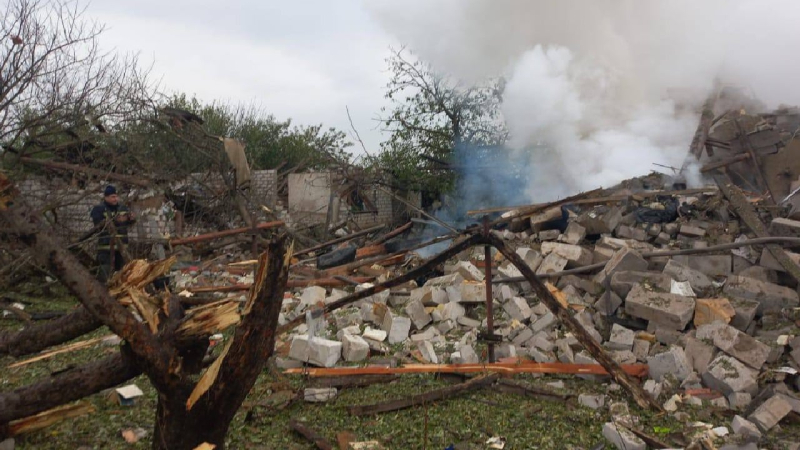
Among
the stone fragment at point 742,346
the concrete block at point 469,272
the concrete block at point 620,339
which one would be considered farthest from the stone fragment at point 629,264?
the concrete block at point 469,272

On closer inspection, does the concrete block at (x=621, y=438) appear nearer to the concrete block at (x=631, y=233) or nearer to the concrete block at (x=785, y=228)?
the concrete block at (x=785, y=228)

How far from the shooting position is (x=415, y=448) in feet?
12.4

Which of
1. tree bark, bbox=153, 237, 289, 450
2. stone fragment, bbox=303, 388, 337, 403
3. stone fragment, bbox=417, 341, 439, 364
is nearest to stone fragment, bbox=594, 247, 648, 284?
stone fragment, bbox=417, 341, 439, 364

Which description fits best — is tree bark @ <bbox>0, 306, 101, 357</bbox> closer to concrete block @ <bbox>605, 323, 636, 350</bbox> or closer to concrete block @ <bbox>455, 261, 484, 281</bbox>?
concrete block @ <bbox>605, 323, 636, 350</bbox>

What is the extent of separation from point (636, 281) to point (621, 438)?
119 inches

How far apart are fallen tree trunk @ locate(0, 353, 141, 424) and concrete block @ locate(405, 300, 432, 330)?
396 centimetres

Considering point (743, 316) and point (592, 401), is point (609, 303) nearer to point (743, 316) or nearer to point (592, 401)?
point (743, 316)

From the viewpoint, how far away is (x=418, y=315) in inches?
261

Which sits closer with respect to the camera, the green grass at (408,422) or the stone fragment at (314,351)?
the green grass at (408,422)

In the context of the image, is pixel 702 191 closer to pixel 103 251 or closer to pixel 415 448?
pixel 415 448

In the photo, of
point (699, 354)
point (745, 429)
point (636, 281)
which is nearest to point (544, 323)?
point (636, 281)

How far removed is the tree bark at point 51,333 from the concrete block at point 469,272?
205 inches

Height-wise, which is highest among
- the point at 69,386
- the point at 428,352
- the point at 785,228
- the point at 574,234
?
the point at 785,228

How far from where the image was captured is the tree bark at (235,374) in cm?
293
